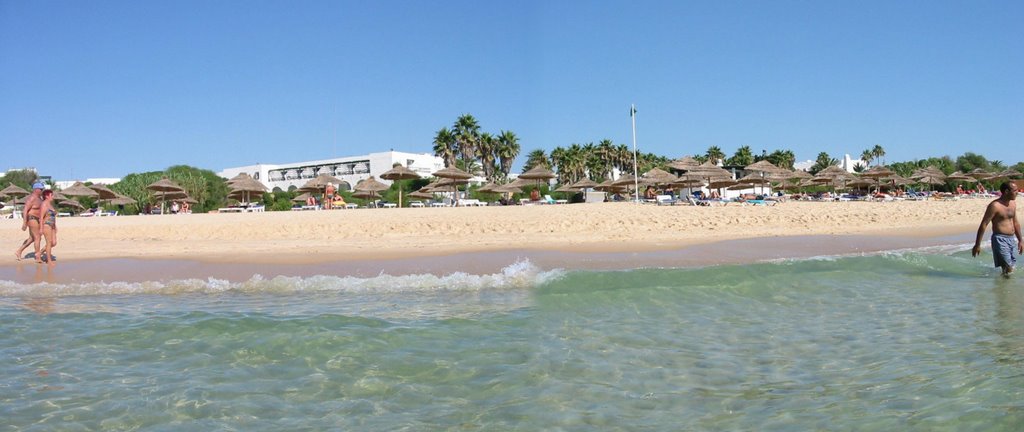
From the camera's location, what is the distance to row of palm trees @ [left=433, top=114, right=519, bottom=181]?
6069 cm

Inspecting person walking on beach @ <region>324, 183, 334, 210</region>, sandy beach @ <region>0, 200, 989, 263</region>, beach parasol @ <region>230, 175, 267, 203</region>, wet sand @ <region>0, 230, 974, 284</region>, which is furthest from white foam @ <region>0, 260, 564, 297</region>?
beach parasol @ <region>230, 175, 267, 203</region>

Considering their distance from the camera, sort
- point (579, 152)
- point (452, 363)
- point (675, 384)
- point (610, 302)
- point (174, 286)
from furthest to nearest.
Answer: point (579, 152)
point (174, 286)
point (610, 302)
point (452, 363)
point (675, 384)

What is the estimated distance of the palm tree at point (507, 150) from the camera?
6600 cm

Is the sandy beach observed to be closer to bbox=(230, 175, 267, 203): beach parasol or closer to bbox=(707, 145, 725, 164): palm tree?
bbox=(230, 175, 267, 203): beach parasol

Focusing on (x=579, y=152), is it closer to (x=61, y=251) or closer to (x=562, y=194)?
(x=562, y=194)

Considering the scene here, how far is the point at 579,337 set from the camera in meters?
5.36

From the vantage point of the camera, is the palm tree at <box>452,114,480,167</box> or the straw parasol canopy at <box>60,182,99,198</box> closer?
the straw parasol canopy at <box>60,182,99,198</box>

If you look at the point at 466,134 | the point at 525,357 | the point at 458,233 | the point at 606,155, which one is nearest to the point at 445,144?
the point at 466,134

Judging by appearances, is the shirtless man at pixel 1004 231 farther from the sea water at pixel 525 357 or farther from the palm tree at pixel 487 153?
the palm tree at pixel 487 153

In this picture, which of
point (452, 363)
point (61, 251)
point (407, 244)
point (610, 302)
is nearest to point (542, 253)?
point (407, 244)

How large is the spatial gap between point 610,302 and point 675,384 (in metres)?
2.99

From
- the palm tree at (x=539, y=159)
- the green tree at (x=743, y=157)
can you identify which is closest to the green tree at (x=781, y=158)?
the green tree at (x=743, y=157)

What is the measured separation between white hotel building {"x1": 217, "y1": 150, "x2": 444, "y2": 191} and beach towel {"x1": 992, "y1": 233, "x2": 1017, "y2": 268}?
67.5m

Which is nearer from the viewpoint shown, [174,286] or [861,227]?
[174,286]
